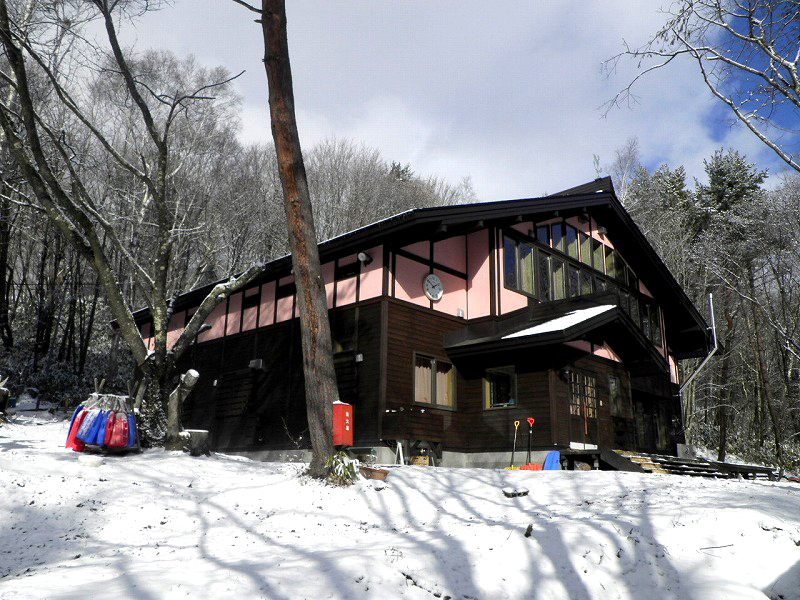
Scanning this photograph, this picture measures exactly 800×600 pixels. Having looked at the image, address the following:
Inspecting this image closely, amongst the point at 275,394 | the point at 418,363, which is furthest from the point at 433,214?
the point at 275,394

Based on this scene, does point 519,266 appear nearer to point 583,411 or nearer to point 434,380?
point 434,380

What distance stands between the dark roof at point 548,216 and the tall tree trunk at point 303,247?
411 centimetres

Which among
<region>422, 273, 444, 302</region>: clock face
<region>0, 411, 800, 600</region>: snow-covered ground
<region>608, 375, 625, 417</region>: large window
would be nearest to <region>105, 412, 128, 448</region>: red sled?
<region>0, 411, 800, 600</region>: snow-covered ground

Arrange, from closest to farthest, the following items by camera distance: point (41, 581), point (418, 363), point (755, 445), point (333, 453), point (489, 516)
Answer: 1. point (41, 581)
2. point (489, 516)
3. point (333, 453)
4. point (418, 363)
5. point (755, 445)

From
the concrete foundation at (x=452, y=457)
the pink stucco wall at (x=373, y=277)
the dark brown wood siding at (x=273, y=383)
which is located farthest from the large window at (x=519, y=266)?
the concrete foundation at (x=452, y=457)

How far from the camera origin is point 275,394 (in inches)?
639

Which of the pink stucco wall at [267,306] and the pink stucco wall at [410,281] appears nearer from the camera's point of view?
the pink stucco wall at [410,281]

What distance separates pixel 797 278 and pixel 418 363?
2048 centimetres

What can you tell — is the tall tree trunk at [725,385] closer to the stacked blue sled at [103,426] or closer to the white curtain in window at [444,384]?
the white curtain in window at [444,384]

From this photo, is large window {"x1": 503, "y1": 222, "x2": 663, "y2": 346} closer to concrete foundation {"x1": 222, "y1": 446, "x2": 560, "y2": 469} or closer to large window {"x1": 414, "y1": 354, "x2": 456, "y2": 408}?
large window {"x1": 414, "y1": 354, "x2": 456, "y2": 408}

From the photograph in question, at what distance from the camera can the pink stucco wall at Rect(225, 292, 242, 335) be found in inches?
716

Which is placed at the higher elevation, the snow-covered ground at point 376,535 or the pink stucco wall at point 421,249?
the pink stucco wall at point 421,249

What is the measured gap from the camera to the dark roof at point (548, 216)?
14.2 meters

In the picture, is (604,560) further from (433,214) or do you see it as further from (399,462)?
(433,214)
